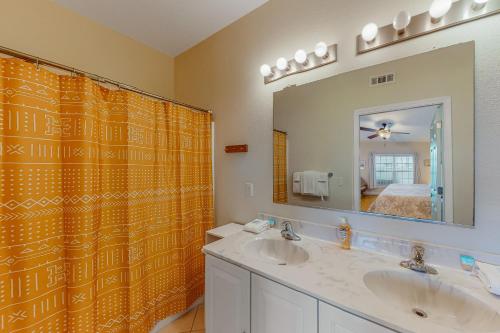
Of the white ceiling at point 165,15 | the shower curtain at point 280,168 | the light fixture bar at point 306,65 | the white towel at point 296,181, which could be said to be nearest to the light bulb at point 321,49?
the light fixture bar at point 306,65

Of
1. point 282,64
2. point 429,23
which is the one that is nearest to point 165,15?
point 282,64

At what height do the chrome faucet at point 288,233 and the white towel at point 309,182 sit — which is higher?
the white towel at point 309,182

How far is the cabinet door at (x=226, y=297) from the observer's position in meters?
1.04

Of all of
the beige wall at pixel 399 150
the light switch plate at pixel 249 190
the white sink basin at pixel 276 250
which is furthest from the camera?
the light switch plate at pixel 249 190

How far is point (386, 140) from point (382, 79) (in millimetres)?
344

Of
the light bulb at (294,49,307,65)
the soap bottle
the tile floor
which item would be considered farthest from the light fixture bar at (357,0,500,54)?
the tile floor

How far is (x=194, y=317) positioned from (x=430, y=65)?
Answer: 7.87 ft

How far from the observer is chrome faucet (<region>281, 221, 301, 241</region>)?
4.39 feet

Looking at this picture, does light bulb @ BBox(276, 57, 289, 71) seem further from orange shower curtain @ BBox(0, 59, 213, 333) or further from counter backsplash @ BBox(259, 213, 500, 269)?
counter backsplash @ BBox(259, 213, 500, 269)

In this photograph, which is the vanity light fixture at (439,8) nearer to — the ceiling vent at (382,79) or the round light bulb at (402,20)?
the round light bulb at (402,20)

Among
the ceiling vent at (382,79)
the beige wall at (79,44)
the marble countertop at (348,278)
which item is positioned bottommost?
the marble countertop at (348,278)

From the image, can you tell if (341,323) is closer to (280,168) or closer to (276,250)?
(276,250)

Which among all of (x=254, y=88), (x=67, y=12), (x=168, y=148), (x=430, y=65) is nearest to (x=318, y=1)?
(x=254, y=88)

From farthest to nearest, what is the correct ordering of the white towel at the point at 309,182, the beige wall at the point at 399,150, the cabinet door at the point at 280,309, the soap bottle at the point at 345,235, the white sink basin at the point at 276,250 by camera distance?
1. the white towel at the point at 309,182
2. the white sink basin at the point at 276,250
3. the soap bottle at the point at 345,235
4. the beige wall at the point at 399,150
5. the cabinet door at the point at 280,309
